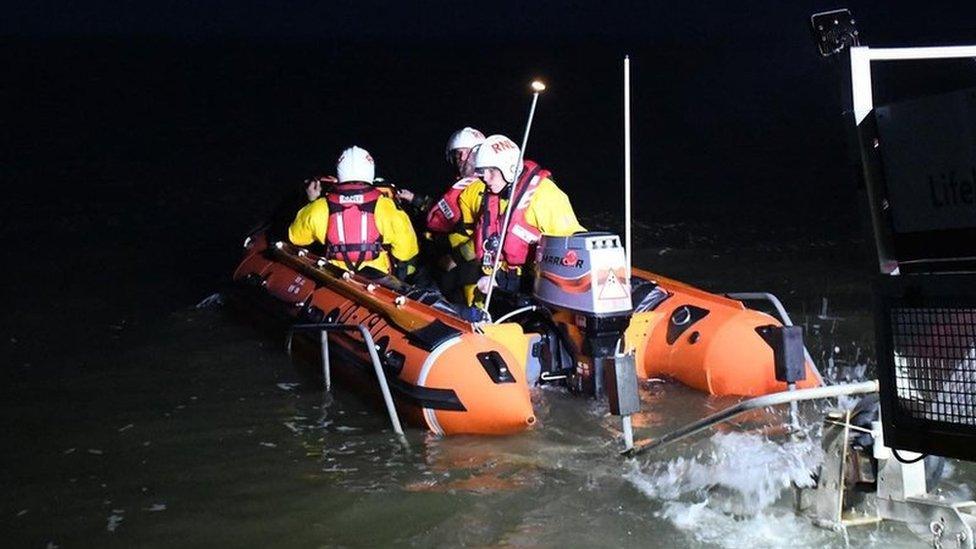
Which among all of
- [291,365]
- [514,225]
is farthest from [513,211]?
[291,365]

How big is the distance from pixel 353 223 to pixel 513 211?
1.19m

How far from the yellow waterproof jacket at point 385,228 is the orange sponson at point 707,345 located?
5.18 feet

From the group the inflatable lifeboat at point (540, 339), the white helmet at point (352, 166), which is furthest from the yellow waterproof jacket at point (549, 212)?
the white helmet at point (352, 166)

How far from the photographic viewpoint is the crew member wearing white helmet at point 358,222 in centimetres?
660

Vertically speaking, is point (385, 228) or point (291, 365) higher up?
point (385, 228)

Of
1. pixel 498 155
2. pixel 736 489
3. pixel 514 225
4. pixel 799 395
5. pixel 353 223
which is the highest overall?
pixel 498 155

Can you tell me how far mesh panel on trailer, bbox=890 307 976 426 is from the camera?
229 centimetres

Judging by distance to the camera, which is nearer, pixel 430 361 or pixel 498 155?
pixel 430 361

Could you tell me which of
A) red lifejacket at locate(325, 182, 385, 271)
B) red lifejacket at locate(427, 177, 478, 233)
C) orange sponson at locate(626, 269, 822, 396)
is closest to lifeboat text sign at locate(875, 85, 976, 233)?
orange sponson at locate(626, 269, 822, 396)

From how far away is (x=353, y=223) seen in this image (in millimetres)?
6609

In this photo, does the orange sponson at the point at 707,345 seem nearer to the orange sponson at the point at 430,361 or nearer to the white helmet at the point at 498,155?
the orange sponson at the point at 430,361

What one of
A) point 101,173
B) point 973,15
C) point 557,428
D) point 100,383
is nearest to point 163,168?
point 101,173

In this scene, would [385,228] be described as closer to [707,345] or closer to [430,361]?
[430,361]

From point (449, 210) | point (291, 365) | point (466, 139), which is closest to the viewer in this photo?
point (449, 210)
